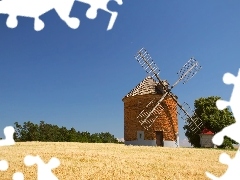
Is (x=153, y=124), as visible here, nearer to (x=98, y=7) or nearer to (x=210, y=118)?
(x=210, y=118)

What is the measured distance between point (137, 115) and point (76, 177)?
21957 mm

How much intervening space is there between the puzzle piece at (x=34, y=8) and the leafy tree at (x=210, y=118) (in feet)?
126

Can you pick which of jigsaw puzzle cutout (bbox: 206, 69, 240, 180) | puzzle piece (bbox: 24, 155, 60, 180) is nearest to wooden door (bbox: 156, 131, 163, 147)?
jigsaw puzzle cutout (bbox: 206, 69, 240, 180)

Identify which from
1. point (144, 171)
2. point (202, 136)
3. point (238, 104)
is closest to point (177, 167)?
point (144, 171)

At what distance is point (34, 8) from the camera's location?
5.17 m

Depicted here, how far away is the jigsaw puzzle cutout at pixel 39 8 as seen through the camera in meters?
5.03

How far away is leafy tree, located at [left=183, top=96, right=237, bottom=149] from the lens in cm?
4178

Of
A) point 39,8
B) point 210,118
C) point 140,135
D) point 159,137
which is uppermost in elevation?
point 210,118

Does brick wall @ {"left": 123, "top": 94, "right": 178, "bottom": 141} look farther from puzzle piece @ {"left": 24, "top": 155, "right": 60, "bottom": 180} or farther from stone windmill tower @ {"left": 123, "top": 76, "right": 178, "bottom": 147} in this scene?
puzzle piece @ {"left": 24, "top": 155, "right": 60, "bottom": 180}

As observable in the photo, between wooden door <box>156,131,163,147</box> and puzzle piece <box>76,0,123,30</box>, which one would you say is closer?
puzzle piece <box>76,0,123,30</box>

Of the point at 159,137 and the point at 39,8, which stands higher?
the point at 159,137

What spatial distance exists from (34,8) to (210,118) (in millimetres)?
39224

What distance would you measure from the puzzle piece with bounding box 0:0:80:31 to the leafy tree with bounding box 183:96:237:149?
126ft

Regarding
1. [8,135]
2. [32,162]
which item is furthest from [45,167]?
[8,135]
